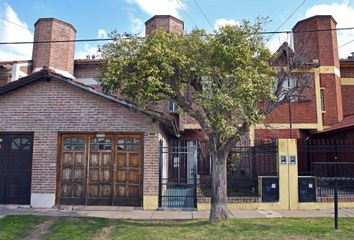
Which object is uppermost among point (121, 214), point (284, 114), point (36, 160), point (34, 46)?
point (34, 46)

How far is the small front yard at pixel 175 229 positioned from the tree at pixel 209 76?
32.8 inches

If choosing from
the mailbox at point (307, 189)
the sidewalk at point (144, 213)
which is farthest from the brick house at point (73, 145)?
the mailbox at point (307, 189)

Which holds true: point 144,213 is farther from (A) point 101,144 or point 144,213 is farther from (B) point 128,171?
(A) point 101,144

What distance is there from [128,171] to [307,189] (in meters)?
6.16

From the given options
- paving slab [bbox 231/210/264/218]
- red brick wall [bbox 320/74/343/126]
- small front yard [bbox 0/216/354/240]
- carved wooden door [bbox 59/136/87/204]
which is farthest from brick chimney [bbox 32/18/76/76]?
red brick wall [bbox 320/74/343/126]

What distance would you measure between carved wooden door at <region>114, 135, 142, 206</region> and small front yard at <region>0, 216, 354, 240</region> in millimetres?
2122

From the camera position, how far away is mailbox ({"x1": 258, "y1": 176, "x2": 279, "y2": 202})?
1109 cm

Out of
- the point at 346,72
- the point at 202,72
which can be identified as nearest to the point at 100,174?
A: the point at 202,72

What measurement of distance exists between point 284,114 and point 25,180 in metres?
13.0

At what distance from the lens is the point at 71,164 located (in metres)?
11.6

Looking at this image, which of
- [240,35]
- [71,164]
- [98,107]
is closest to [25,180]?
[71,164]

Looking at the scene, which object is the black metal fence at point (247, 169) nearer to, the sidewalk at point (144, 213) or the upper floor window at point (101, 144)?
the sidewalk at point (144, 213)

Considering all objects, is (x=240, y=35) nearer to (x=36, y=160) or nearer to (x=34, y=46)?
(x=36, y=160)

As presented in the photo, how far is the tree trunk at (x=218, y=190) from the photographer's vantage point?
8695 mm
